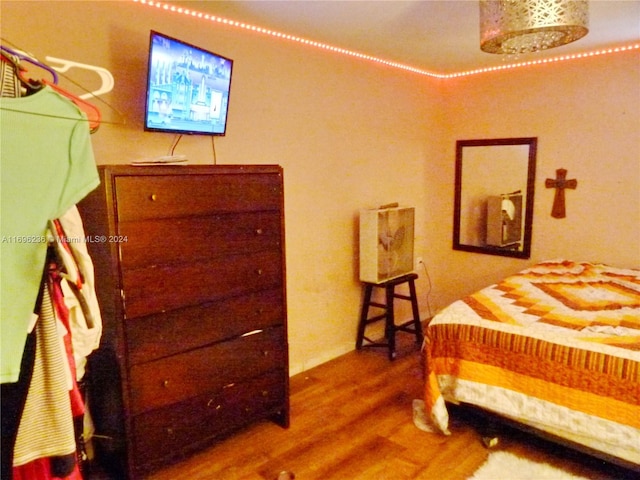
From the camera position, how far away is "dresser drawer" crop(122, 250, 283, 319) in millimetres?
1997

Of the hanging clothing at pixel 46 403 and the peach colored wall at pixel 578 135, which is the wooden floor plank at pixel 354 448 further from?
the peach colored wall at pixel 578 135

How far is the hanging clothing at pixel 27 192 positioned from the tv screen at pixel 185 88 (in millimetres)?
1018

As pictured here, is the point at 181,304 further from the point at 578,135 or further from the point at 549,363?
the point at 578,135

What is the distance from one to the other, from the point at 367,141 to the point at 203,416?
242cm

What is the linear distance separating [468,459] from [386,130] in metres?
2.58

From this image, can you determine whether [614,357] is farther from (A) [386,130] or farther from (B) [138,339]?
(A) [386,130]

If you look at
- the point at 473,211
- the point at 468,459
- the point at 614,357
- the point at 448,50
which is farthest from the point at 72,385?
the point at 473,211

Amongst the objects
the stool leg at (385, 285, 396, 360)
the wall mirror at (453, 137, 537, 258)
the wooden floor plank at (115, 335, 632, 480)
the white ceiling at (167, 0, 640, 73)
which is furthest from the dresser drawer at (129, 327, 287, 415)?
the wall mirror at (453, 137, 537, 258)

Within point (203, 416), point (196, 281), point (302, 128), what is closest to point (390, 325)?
point (302, 128)

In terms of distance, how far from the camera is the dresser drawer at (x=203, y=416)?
→ 6.91 feet

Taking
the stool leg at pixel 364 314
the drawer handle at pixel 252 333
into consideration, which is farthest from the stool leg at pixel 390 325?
the drawer handle at pixel 252 333

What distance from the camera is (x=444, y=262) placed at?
4.59 metres

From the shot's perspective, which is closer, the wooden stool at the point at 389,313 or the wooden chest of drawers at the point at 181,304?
the wooden chest of drawers at the point at 181,304

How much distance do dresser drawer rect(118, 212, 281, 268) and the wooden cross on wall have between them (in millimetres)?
2559
